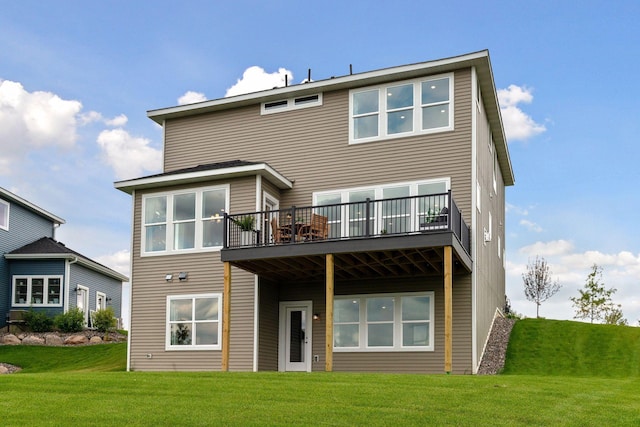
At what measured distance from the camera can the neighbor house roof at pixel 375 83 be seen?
19.2 metres

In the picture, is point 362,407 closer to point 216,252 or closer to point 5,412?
point 5,412

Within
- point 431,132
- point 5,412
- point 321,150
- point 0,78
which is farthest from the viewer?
point 0,78

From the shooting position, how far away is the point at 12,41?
88.6 ft

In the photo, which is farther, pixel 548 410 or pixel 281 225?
pixel 281 225

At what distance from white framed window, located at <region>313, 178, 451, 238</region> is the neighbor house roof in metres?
2.95

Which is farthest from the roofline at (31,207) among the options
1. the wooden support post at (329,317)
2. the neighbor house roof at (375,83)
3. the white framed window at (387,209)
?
the wooden support post at (329,317)

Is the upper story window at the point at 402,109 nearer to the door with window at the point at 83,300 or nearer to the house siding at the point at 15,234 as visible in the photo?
the door with window at the point at 83,300

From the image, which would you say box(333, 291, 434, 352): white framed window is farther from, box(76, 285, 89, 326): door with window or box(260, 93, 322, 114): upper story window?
box(76, 285, 89, 326): door with window

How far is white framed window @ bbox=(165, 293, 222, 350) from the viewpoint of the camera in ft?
66.2

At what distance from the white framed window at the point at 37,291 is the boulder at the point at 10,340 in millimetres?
2974

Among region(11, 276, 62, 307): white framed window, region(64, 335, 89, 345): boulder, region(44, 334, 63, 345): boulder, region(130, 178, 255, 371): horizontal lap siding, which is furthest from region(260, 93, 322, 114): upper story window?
region(11, 276, 62, 307): white framed window

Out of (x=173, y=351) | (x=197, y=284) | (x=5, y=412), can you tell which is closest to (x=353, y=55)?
(x=197, y=284)

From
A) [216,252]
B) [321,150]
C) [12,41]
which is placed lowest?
[216,252]

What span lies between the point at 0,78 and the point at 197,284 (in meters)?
15.7
